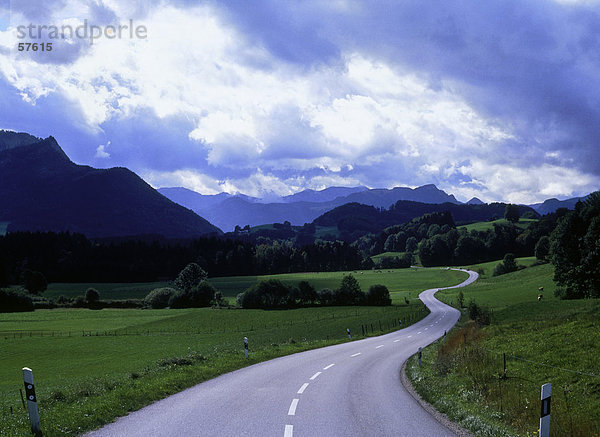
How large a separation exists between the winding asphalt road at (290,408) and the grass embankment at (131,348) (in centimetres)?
127

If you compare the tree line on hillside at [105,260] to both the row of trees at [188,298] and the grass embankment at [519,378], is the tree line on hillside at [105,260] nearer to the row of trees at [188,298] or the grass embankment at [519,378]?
the row of trees at [188,298]

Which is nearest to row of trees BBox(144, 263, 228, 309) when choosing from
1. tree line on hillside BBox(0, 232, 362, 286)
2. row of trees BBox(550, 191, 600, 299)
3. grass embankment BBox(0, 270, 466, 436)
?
grass embankment BBox(0, 270, 466, 436)

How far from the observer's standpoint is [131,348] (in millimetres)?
50750

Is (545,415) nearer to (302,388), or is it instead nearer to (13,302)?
(302,388)

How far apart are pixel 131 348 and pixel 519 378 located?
143ft

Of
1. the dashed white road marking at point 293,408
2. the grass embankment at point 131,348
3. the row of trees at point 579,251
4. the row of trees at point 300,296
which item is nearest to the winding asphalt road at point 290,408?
the dashed white road marking at point 293,408

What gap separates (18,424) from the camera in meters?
11.4

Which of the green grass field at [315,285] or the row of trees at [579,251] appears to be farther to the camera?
the green grass field at [315,285]

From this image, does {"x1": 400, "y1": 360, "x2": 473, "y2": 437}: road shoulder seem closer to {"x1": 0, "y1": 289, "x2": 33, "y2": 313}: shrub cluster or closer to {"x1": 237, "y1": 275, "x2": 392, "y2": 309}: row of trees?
{"x1": 237, "y1": 275, "x2": 392, "y2": 309}: row of trees

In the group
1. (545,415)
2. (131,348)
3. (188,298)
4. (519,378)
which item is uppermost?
(545,415)

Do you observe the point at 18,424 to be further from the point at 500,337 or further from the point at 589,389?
the point at 500,337

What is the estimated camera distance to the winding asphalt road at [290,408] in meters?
10.7

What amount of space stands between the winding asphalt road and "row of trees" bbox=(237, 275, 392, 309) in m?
74.3

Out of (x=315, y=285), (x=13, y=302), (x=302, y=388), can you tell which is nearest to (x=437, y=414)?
(x=302, y=388)
